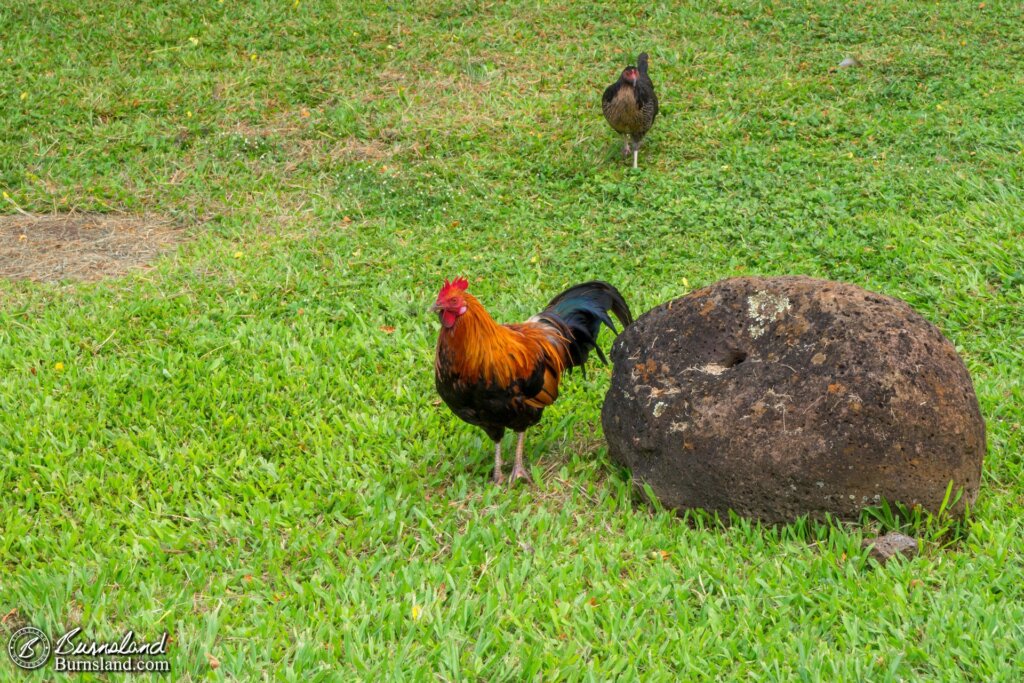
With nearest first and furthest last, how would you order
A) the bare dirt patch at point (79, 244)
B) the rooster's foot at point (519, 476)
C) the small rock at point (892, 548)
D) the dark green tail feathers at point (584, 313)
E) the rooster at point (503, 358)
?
the small rock at point (892, 548) → the rooster at point (503, 358) → the rooster's foot at point (519, 476) → the dark green tail feathers at point (584, 313) → the bare dirt patch at point (79, 244)

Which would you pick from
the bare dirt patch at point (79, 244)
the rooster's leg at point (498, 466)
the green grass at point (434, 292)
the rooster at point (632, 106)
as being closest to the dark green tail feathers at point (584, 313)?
the green grass at point (434, 292)

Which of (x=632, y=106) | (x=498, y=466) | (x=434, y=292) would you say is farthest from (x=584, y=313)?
(x=632, y=106)

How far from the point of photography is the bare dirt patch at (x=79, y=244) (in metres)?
7.24

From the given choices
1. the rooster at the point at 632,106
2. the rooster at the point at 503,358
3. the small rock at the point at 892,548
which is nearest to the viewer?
the small rock at the point at 892,548

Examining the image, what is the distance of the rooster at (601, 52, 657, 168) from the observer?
8.52 m

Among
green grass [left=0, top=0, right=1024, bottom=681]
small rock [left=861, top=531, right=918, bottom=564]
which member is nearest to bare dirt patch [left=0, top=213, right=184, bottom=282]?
green grass [left=0, top=0, right=1024, bottom=681]

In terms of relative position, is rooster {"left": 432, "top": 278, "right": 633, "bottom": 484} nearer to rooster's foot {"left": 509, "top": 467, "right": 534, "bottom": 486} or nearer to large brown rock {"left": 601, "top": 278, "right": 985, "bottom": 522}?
rooster's foot {"left": 509, "top": 467, "right": 534, "bottom": 486}

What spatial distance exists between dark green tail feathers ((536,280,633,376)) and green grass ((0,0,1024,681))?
1.47ft

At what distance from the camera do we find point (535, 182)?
339 inches

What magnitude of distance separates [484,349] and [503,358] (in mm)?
117

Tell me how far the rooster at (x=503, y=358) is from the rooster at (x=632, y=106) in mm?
3771

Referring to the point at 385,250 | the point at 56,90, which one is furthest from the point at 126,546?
the point at 56,90

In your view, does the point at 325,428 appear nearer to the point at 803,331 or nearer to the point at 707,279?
the point at 803,331

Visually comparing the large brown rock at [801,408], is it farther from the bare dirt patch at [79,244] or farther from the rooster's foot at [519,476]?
the bare dirt patch at [79,244]
